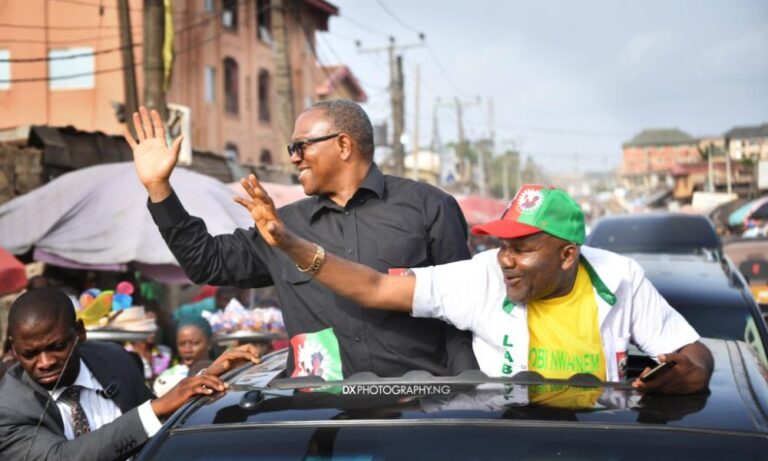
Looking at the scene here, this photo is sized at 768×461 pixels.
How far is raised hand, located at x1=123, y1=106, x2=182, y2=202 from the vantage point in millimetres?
Result: 3365

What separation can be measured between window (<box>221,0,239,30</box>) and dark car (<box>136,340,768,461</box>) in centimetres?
2829

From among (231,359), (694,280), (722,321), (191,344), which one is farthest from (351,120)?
(191,344)

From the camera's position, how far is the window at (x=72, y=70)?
23.6 meters

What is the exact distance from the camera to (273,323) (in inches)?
312

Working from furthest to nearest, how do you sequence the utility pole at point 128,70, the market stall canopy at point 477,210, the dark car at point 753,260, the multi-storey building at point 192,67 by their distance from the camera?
the market stall canopy at point 477,210, the multi-storey building at point 192,67, the utility pole at point 128,70, the dark car at point 753,260

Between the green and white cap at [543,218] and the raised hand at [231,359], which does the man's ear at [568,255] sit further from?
the raised hand at [231,359]

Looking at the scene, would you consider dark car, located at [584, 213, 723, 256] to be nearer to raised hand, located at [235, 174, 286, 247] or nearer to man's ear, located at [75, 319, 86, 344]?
man's ear, located at [75, 319, 86, 344]

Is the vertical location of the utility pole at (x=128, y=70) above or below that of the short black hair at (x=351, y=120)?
above

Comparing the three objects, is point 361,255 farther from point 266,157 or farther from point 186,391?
point 266,157

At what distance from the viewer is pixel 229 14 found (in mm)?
30422

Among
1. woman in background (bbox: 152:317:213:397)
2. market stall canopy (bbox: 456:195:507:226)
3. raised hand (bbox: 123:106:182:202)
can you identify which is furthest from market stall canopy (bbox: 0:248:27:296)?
market stall canopy (bbox: 456:195:507:226)

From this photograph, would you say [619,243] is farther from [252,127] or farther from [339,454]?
[252,127]

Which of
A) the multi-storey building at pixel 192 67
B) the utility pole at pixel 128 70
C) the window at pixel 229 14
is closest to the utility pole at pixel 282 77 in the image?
the multi-storey building at pixel 192 67

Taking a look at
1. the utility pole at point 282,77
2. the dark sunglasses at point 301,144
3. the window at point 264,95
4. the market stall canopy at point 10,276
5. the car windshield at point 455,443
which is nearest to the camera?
the car windshield at point 455,443
